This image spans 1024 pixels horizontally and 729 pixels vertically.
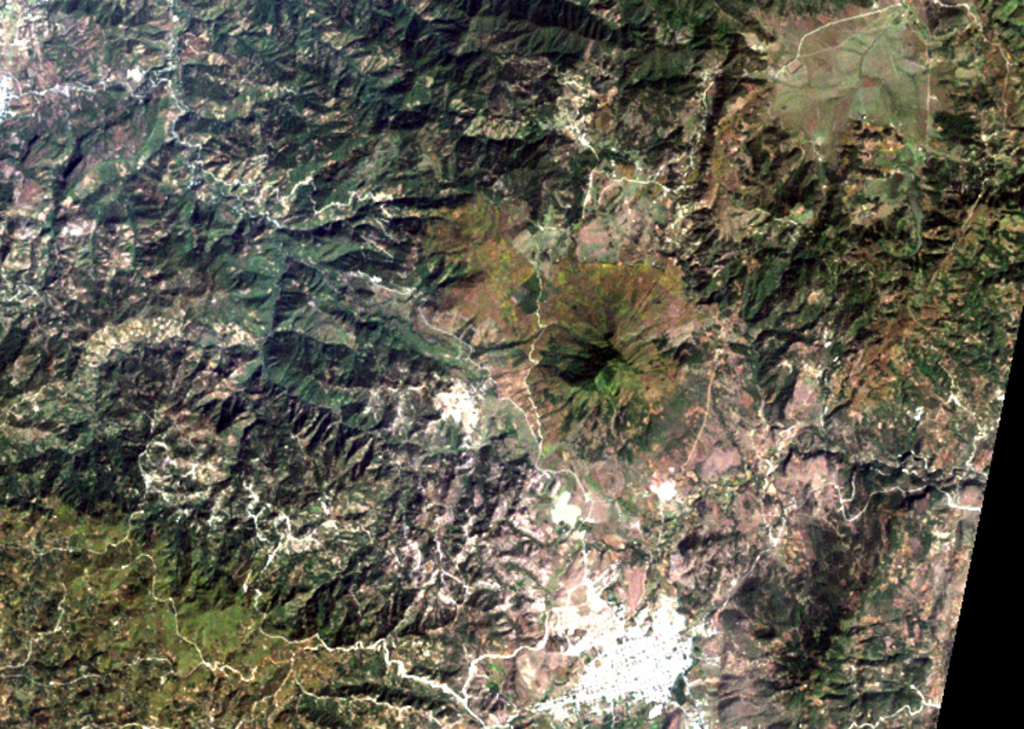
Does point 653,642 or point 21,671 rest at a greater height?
point 653,642

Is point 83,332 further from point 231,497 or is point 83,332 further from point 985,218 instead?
point 985,218

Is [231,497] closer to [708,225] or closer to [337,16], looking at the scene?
[337,16]

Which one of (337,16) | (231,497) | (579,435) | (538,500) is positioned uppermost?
(337,16)

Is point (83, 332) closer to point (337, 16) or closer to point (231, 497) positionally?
point (231, 497)

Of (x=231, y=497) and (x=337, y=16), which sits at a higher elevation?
(x=337, y=16)

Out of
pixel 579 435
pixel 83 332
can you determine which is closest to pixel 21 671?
pixel 83 332

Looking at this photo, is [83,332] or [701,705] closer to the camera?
[701,705]

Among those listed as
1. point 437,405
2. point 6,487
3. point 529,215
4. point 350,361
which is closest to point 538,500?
point 437,405

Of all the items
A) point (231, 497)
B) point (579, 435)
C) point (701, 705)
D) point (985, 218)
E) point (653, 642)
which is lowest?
point (701, 705)
